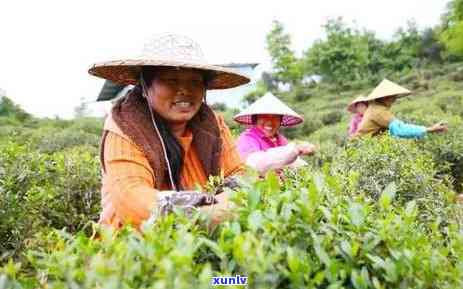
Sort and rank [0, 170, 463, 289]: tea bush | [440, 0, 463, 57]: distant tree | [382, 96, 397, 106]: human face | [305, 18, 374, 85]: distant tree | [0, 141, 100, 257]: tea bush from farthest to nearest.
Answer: [305, 18, 374, 85]: distant tree → [440, 0, 463, 57]: distant tree → [382, 96, 397, 106]: human face → [0, 141, 100, 257]: tea bush → [0, 170, 463, 289]: tea bush

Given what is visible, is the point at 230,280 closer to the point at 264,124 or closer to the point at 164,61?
the point at 164,61

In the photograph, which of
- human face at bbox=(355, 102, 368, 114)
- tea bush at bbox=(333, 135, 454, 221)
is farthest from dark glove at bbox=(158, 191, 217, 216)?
human face at bbox=(355, 102, 368, 114)

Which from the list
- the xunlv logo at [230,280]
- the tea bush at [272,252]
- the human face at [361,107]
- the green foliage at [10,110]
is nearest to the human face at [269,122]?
the human face at [361,107]

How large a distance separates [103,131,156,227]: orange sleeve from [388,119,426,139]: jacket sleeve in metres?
4.54

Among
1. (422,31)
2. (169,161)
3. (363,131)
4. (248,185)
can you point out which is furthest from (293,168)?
(422,31)

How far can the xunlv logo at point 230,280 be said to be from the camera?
136 centimetres

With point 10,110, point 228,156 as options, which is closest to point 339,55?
point 10,110

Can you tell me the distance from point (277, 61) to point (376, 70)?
696 cm

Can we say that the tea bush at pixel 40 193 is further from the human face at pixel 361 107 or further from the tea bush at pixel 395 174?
the human face at pixel 361 107

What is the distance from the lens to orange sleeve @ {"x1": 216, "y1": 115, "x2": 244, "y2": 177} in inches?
116

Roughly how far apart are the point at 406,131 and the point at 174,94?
4423 mm

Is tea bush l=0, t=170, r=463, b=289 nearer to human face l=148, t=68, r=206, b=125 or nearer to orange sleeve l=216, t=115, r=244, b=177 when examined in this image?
human face l=148, t=68, r=206, b=125

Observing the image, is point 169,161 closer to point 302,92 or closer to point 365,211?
point 365,211

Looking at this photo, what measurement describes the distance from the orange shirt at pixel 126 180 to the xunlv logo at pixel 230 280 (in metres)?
0.89
